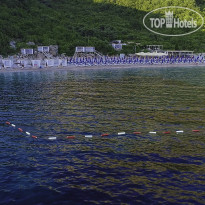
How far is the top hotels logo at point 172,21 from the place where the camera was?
11506cm

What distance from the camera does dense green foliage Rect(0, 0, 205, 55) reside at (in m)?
81.0

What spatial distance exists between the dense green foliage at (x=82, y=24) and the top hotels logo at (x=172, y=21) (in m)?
3.77

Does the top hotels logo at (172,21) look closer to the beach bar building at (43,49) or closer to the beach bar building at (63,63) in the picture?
the beach bar building at (43,49)

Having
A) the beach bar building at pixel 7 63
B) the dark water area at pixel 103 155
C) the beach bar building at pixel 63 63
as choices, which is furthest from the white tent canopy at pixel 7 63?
the dark water area at pixel 103 155

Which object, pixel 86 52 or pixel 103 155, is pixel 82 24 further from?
pixel 103 155

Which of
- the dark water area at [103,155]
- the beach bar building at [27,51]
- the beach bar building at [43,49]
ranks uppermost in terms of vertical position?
the beach bar building at [43,49]

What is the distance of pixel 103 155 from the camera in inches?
472

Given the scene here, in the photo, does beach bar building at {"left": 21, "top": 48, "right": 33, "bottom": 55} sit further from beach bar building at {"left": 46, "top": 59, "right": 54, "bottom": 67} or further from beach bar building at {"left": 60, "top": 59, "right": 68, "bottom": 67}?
beach bar building at {"left": 60, "top": 59, "right": 68, "bottom": 67}

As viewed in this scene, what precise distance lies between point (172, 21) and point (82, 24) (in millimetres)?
42146

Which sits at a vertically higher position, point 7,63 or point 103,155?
point 7,63

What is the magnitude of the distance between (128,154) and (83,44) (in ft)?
242

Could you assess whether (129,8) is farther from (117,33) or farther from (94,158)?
(94,158)

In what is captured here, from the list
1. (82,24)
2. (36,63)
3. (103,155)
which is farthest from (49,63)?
(103,155)

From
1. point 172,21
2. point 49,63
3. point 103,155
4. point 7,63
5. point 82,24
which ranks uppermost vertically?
point 172,21
